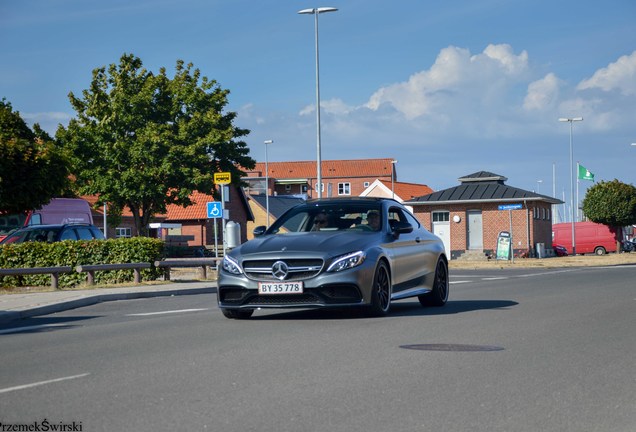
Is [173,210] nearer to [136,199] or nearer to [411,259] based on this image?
[136,199]

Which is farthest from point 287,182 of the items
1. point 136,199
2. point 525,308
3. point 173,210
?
point 525,308

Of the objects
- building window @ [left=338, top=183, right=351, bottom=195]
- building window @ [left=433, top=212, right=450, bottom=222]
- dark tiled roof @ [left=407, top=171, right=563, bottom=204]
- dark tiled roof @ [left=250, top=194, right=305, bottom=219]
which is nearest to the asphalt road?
dark tiled roof @ [left=407, top=171, right=563, bottom=204]

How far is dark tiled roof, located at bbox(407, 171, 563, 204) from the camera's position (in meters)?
67.8

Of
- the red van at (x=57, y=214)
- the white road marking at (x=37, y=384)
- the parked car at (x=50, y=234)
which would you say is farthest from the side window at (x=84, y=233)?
the white road marking at (x=37, y=384)

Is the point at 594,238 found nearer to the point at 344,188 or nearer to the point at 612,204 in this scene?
the point at 612,204

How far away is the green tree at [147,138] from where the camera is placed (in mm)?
52375

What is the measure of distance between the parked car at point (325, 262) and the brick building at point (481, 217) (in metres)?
53.6

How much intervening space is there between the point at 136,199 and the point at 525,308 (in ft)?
133

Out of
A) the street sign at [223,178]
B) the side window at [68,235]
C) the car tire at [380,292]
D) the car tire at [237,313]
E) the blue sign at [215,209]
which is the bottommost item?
the car tire at [237,313]

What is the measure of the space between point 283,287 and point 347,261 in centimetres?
85

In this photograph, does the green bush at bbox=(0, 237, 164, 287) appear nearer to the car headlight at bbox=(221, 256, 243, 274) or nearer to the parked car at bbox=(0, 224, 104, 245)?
the parked car at bbox=(0, 224, 104, 245)

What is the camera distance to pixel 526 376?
780cm

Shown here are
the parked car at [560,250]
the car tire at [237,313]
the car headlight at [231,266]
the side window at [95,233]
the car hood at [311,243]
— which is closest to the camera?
the car hood at [311,243]

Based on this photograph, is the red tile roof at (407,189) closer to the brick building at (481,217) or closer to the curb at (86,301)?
the brick building at (481,217)
